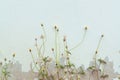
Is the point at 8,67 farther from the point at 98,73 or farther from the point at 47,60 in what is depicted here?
the point at 98,73

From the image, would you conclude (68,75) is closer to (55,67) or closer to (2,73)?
(55,67)

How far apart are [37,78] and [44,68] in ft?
0.90

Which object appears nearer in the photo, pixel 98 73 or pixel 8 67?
pixel 98 73

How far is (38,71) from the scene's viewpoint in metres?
5.28

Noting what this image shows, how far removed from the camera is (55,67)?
17.2 ft

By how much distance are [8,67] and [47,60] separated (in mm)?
845

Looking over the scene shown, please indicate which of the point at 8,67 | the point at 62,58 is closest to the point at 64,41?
the point at 62,58

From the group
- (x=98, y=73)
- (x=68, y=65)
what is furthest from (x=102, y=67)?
(x=68, y=65)

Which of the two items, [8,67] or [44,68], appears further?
[8,67]

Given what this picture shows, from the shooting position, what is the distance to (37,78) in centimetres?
539

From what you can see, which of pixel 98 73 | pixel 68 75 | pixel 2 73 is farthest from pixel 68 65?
pixel 2 73

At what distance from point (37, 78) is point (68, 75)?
0.49 m

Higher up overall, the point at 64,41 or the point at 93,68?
the point at 64,41

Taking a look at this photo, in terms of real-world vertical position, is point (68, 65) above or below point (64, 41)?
below
